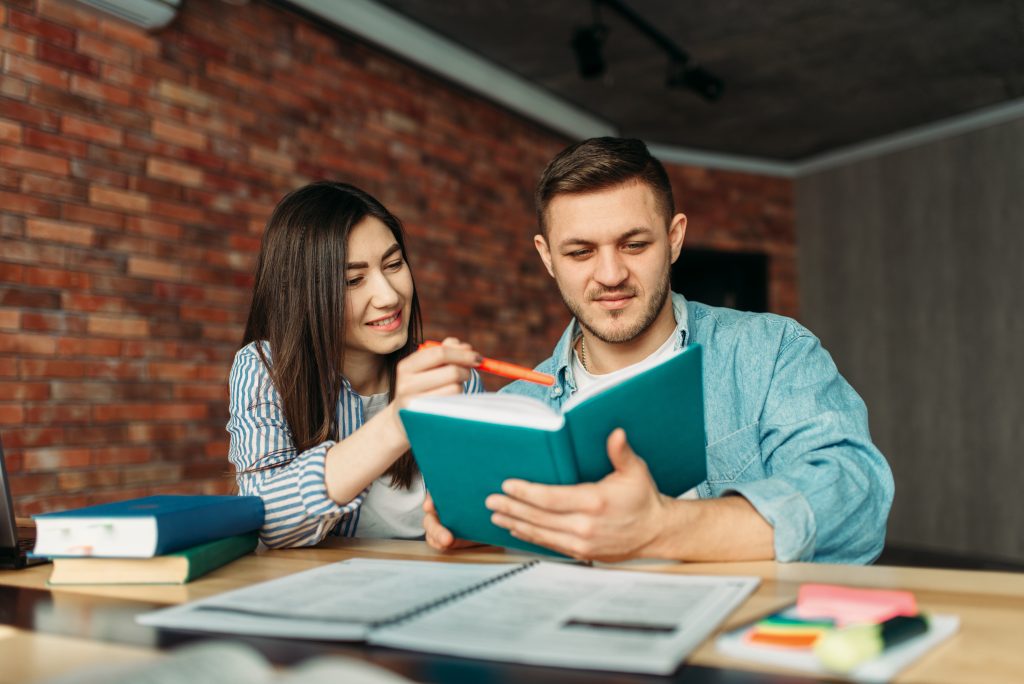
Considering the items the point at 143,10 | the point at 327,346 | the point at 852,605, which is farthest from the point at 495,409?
the point at 143,10

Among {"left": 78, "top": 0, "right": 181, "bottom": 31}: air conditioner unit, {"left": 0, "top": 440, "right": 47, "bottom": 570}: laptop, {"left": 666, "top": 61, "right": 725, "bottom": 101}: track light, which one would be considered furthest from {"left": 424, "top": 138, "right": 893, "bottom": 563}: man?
{"left": 666, "top": 61, "right": 725, "bottom": 101}: track light

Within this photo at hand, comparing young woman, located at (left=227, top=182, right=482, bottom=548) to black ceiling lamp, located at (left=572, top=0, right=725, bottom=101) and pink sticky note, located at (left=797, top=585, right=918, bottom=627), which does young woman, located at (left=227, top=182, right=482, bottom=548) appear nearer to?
pink sticky note, located at (left=797, top=585, right=918, bottom=627)

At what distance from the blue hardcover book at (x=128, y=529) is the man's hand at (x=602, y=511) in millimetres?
422

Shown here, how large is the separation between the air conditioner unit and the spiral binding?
2675 millimetres

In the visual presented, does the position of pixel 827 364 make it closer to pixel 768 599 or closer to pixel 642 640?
pixel 768 599

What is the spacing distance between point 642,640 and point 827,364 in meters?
0.99

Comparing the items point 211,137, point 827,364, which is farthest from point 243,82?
point 827,364

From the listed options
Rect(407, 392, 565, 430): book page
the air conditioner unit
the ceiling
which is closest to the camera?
Rect(407, 392, 565, 430): book page

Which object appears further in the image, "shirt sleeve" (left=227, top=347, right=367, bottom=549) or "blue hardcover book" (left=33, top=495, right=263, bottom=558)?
"shirt sleeve" (left=227, top=347, right=367, bottom=549)

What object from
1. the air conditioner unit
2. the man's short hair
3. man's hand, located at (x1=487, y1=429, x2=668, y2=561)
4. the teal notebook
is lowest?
man's hand, located at (x1=487, y1=429, x2=668, y2=561)

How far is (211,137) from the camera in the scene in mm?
3283

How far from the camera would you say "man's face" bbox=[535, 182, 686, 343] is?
5.70ft

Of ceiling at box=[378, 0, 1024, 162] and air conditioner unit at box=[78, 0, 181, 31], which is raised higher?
ceiling at box=[378, 0, 1024, 162]

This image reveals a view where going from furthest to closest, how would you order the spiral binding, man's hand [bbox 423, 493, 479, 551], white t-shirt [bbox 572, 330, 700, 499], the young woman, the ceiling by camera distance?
the ceiling < white t-shirt [bbox 572, 330, 700, 499] < the young woman < man's hand [bbox 423, 493, 479, 551] < the spiral binding
